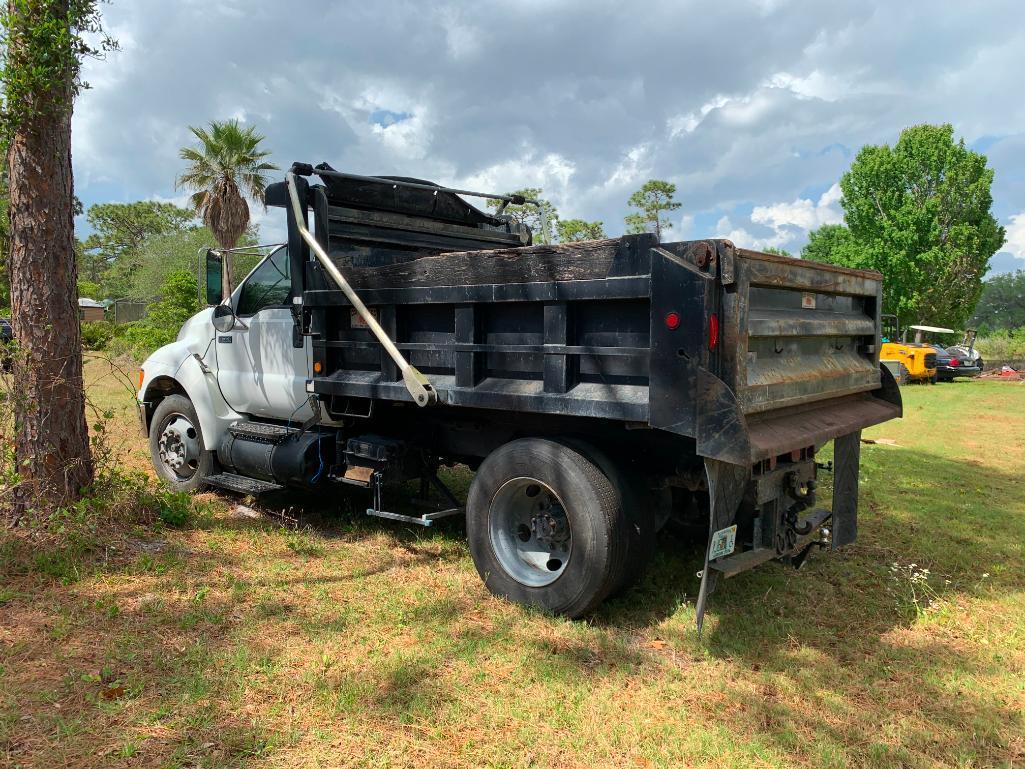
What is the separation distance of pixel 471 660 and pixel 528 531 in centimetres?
93

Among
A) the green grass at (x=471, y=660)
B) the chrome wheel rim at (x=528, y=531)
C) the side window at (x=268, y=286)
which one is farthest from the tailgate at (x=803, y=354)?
the side window at (x=268, y=286)

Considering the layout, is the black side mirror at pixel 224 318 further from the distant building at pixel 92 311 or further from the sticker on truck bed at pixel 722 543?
the distant building at pixel 92 311

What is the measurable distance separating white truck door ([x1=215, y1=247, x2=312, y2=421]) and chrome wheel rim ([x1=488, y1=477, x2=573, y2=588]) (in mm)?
2114

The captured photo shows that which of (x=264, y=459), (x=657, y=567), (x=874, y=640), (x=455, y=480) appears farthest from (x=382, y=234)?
(x=874, y=640)

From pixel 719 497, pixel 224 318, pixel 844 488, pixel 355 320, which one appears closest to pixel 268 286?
pixel 224 318

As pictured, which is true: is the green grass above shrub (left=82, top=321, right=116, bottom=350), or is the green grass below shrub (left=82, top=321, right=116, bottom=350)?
below

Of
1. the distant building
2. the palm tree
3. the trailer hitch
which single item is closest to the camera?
the trailer hitch

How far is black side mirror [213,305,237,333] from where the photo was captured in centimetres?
595

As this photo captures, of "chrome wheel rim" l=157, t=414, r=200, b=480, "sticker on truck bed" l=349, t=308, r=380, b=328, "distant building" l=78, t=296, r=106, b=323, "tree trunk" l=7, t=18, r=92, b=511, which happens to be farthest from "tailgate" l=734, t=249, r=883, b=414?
"distant building" l=78, t=296, r=106, b=323

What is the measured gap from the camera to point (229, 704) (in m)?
3.10

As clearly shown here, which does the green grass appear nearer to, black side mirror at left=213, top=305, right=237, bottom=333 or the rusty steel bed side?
the rusty steel bed side

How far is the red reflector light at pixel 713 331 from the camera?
130 inches

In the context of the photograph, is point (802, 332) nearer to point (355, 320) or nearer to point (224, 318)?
point (355, 320)

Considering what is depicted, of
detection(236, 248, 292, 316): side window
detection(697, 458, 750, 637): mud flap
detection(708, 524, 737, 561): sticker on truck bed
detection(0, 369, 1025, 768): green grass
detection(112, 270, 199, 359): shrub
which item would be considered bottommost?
detection(0, 369, 1025, 768): green grass
